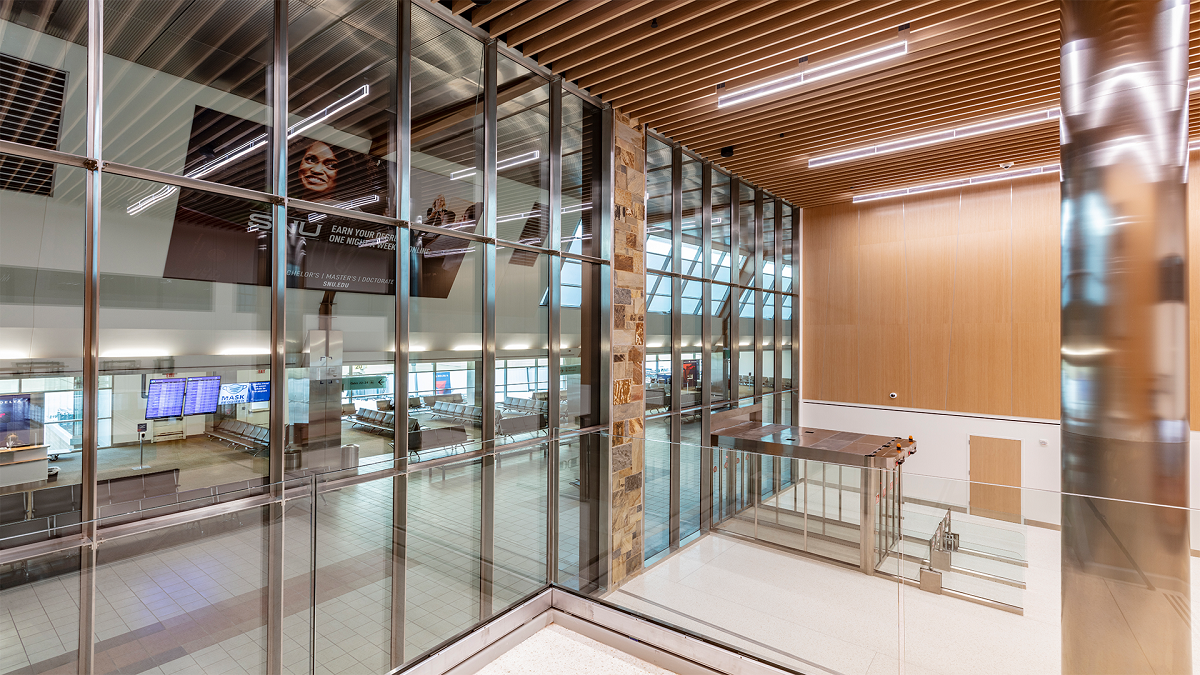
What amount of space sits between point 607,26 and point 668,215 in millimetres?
2845

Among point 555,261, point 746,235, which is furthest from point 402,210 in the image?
point 746,235

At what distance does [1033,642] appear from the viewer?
283 cm

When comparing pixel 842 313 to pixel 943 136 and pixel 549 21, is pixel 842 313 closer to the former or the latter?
pixel 943 136

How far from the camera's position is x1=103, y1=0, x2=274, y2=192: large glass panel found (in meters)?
2.92

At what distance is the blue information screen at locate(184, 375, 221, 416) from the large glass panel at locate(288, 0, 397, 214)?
4.00ft

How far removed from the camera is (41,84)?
2672 millimetres

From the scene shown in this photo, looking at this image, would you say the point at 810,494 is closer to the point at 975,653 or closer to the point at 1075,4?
the point at 975,653

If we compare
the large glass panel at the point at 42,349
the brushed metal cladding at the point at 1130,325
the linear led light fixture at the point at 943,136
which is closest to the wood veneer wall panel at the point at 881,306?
the linear led light fixture at the point at 943,136

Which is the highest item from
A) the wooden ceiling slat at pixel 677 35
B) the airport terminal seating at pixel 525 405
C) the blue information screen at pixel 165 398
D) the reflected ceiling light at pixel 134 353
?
the wooden ceiling slat at pixel 677 35

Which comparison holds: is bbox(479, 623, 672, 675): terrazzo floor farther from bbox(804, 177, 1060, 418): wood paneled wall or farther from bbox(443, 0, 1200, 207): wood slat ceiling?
bbox(804, 177, 1060, 418): wood paneled wall

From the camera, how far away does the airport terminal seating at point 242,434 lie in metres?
3.27

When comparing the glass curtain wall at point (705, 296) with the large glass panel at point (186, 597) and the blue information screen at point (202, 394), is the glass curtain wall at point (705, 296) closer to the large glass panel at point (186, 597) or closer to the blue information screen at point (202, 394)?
the large glass panel at point (186, 597)

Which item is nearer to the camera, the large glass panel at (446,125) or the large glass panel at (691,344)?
the large glass panel at (446,125)

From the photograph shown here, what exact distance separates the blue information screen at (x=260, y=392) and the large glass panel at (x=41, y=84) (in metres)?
1.31
